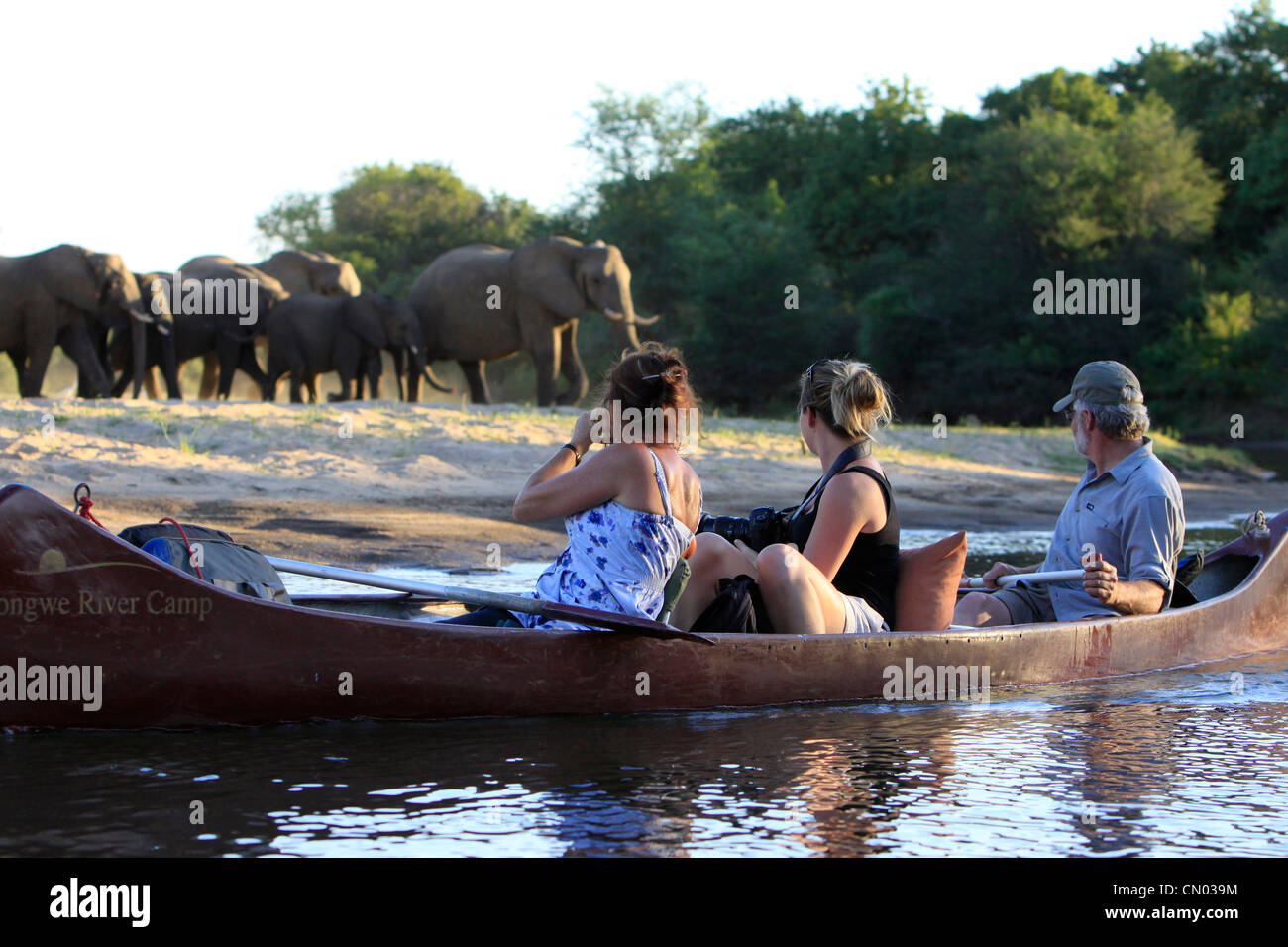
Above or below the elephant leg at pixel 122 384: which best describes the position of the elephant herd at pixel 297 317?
above

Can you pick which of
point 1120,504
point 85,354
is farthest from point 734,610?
point 85,354

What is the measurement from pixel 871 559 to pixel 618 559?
1114 mm

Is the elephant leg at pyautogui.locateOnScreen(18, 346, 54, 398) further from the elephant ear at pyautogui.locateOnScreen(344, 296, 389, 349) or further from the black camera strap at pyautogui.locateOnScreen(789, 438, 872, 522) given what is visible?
the black camera strap at pyautogui.locateOnScreen(789, 438, 872, 522)

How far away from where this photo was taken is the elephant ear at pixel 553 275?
79.6 feet

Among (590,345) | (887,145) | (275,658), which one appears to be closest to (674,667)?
(275,658)

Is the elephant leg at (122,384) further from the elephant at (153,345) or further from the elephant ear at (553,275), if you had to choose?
the elephant ear at (553,275)

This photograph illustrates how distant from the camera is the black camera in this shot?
5.93m

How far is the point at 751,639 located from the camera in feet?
18.8

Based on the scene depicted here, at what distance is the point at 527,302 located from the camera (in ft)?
81.0

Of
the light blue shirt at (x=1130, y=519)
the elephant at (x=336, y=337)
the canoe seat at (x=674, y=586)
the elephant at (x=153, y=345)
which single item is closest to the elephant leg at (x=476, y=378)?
the elephant at (x=336, y=337)

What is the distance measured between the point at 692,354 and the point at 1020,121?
9.78 meters

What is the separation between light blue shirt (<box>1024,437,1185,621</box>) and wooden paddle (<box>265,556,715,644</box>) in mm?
1841
